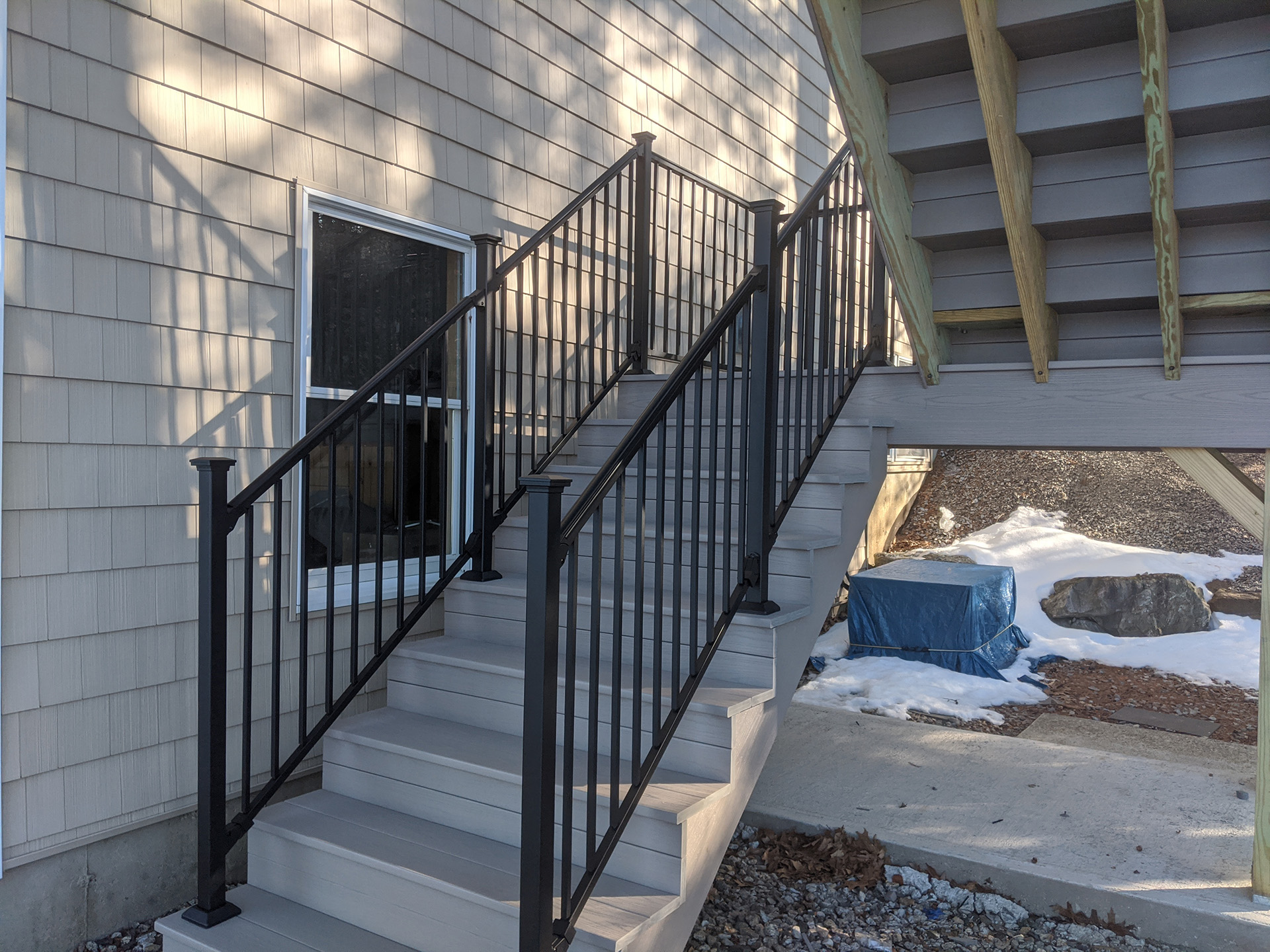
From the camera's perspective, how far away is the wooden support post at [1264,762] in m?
2.78

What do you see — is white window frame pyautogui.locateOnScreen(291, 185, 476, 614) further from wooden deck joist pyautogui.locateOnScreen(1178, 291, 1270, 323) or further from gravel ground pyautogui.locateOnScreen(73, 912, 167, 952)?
wooden deck joist pyautogui.locateOnScreen(1178, 291, 1270, 323)

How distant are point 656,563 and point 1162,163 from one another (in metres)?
1.70

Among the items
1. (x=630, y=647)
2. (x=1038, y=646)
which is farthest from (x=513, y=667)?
(x=1038, y=646)

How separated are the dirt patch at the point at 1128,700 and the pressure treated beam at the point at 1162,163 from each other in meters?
3.30

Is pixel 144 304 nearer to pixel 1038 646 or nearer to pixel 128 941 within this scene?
pixel 128 941

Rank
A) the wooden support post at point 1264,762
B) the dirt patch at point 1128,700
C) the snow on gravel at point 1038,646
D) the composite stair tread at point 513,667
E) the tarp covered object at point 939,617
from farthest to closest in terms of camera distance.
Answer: the tarp covered object at point 939,617 → the snow on gravel at point 1038,646 → the dirt patch at point 1128,700 → the wooden support post at point 1264,762 → the composite stair tread at point 513,667

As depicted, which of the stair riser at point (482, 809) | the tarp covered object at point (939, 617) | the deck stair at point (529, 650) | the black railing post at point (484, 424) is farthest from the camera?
the tarp covered object at point (939, 617)

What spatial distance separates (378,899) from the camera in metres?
2.23

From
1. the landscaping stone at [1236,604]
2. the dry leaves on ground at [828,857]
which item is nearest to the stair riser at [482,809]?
the dry leaves on ground at [828,857]

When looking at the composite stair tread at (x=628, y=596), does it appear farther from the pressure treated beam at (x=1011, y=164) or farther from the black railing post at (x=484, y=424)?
the pressure treated beam at (x=1011, y=164)

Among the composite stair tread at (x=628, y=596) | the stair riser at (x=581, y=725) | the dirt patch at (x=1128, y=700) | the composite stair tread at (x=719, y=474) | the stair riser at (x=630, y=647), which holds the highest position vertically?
the composite stair tread at (x=719, y=474)

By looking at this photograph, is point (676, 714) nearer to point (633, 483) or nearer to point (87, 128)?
point (633, 483)


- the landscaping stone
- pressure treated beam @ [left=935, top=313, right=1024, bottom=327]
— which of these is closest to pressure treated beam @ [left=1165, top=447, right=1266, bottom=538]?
pressure treated beam @ [left=935, top=313, right=1024, bottom=327]

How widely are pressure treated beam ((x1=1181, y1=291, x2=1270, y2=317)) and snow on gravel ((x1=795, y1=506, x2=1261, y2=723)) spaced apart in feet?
11.1
